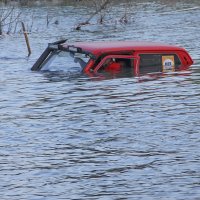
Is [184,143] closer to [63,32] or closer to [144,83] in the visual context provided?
[144,83]

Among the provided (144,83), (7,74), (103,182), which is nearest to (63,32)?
(7,74)

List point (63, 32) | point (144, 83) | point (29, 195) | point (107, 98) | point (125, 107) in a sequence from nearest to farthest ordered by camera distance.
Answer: point (29, 195) → point (125, 107) → point (107, 98) → point (144, 83) → point (63, 32)

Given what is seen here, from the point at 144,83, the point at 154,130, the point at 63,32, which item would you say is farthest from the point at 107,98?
the point at 63,32

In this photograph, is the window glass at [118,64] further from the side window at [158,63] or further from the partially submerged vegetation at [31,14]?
the partially submerged vegetation at [31,14]

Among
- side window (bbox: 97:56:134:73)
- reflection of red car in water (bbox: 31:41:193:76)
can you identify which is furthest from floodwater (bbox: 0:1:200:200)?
side window (bbox: 97:56:134:73)

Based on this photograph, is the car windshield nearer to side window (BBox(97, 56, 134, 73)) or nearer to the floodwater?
the floodwater

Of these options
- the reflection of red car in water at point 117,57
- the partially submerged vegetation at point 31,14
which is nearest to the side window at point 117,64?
the reflection of red car in water at point 117,57

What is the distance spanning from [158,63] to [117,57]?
4.73 feet

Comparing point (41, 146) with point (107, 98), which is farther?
point (107, 98)

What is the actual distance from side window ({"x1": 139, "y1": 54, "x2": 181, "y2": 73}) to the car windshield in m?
1.44

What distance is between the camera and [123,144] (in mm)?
13125

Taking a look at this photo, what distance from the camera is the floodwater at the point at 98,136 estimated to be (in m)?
10.7

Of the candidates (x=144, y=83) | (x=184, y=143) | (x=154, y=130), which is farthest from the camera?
(x=144, y=83)

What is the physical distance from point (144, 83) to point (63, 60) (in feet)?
8.10
